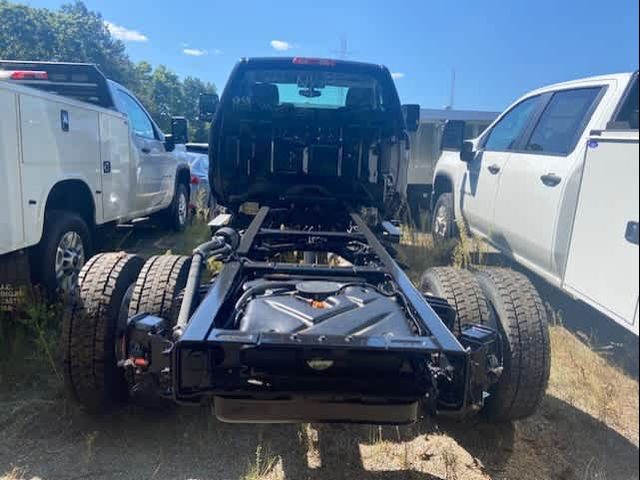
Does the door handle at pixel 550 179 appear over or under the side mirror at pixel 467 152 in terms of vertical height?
under

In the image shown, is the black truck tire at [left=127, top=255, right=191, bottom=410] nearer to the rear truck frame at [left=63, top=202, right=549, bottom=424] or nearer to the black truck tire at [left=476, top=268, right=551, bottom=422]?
the rear truck frame at [left=63, top=202, right=549, bottom=424]

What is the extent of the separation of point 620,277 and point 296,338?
3.61ft

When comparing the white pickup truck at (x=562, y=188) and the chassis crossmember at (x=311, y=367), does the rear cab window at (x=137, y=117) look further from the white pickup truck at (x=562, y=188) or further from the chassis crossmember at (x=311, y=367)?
the chassis crossmember at (x=311, y=367)

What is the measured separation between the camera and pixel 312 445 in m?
2.70

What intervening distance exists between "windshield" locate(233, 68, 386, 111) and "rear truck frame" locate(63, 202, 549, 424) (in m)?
1.75

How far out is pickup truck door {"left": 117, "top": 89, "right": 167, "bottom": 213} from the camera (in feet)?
20.5

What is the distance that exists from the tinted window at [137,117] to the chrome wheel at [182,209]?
65.1 inches

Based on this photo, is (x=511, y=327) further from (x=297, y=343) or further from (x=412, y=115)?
(x=412, y=115)

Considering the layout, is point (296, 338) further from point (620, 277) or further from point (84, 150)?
point (84, 150)

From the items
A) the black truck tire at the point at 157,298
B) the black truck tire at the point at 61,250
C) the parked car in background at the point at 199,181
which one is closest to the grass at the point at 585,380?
the black truck tire at the point at 157,298

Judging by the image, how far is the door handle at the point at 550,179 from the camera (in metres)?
3.81

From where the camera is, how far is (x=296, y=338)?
1941 millimetres

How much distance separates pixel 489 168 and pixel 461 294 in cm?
272

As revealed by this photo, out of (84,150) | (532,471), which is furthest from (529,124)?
(84,150)
